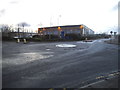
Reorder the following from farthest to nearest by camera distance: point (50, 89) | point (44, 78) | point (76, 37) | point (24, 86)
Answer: point (76, 37)
point (44, 78)
point (24, 86)
point (50, 89)

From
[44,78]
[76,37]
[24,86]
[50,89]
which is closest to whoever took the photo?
[50,89]

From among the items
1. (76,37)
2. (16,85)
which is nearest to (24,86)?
(16,85)

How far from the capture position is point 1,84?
12.5ft

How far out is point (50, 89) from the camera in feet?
11.2

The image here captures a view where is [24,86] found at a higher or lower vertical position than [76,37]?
lower

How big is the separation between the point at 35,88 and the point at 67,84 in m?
1.20

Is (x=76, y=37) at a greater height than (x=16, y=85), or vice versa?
(x=76, y=37)

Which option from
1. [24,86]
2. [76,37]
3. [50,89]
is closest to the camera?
[50,89]

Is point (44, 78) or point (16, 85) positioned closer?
point (16, 85)

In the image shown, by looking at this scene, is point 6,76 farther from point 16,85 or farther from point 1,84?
point 16,85

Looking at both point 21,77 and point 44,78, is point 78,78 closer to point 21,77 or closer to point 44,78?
point 44,78

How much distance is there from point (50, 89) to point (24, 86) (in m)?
1.01

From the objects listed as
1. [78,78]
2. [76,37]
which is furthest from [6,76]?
[76,37]

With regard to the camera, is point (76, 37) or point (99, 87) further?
point (76, 37)
